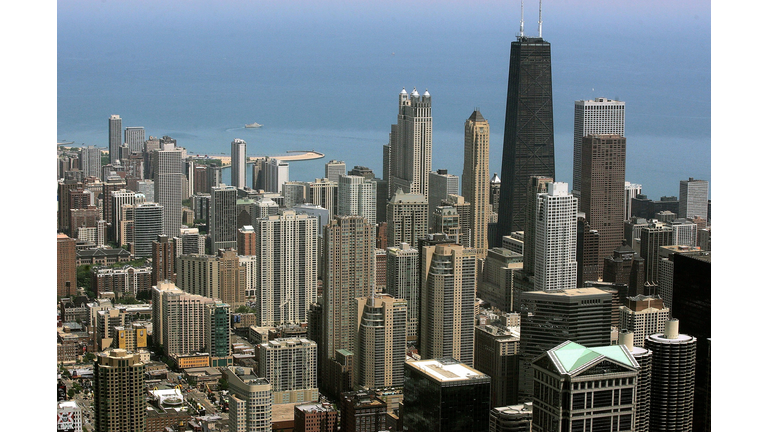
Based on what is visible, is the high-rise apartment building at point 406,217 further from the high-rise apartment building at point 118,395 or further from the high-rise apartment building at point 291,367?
the high-rise apartment building at point 118,395

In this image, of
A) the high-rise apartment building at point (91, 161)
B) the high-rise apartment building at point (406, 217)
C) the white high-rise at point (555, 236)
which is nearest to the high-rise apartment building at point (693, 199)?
the white high-rise at point (555, 236)

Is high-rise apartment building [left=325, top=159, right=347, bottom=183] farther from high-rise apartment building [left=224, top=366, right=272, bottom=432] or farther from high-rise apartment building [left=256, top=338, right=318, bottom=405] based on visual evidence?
high-rise apartment building [left=224, top=366, right=272, bottom=432]

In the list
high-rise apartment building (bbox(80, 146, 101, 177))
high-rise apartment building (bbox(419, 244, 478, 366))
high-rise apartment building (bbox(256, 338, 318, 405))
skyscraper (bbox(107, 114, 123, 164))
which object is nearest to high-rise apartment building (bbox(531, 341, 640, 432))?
high-rise apartment building (bbox(256, 338, 318, 405))

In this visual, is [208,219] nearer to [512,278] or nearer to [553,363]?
[512,278]

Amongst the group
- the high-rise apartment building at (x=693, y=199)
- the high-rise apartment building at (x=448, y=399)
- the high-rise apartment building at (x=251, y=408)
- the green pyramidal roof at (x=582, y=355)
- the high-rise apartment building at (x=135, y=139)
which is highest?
the high-rise apartment building at (x=135, y=139)

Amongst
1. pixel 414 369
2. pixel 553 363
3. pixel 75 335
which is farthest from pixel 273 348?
pixel 553 363
